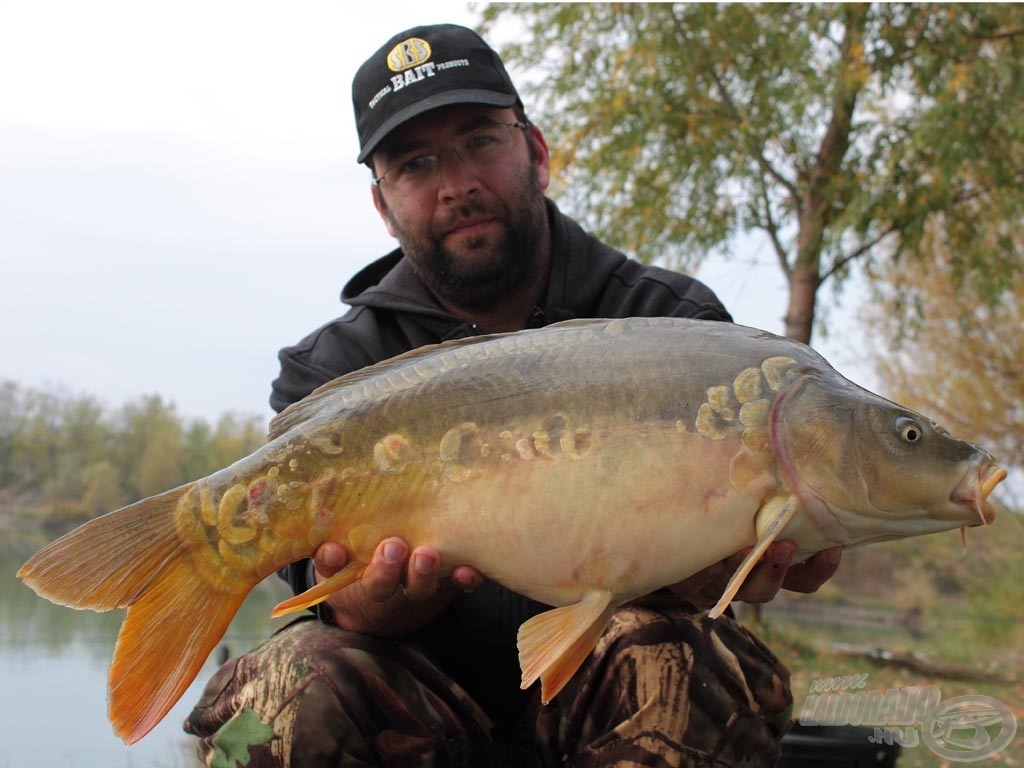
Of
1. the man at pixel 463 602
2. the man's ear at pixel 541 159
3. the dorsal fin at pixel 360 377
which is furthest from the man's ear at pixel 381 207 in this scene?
the dorsal fin at pixel 360 377

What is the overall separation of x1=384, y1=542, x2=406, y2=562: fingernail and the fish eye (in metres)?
0.66

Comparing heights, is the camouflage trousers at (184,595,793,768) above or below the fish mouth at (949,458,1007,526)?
below

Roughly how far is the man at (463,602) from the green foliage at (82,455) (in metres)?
14.1

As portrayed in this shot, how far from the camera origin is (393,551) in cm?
133

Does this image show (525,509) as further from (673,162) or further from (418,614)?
(673,162)

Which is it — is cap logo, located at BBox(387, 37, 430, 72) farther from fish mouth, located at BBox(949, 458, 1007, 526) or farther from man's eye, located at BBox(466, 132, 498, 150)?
fish mouth, located at BBox(949, 458, 1007, 526)

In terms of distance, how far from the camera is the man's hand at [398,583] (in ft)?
4.37

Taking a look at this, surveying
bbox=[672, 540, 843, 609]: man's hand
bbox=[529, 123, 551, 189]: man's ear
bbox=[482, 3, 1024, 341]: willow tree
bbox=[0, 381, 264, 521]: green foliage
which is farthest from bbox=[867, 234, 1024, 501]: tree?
bbox=[0, 381, 264, 521]: green foliage

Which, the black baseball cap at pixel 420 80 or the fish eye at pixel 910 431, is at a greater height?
the black baseball cap at pixel 420 80

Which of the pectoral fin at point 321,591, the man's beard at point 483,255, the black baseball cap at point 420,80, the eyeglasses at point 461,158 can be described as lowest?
the pectoral fin at point 321,591

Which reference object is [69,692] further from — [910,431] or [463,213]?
[910,431]

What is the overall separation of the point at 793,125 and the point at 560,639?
4.66m

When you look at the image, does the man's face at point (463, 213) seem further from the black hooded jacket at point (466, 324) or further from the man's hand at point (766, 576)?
the man's hand at point (766, 576)

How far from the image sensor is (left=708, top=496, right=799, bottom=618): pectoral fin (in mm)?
1175
